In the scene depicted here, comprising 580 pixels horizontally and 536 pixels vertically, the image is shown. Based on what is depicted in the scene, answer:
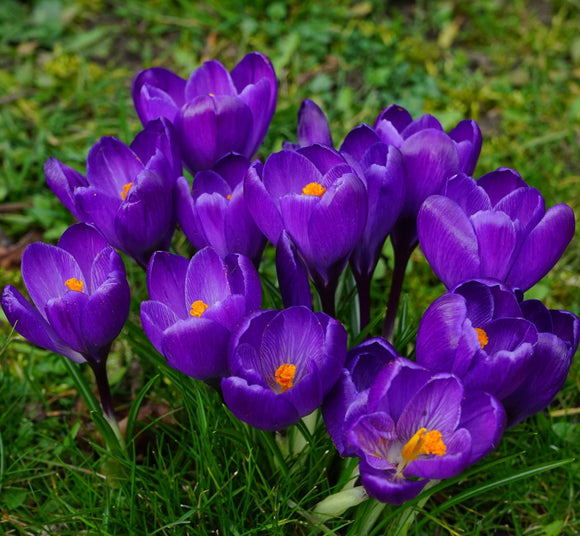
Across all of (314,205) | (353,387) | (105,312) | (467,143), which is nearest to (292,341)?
(353,387)

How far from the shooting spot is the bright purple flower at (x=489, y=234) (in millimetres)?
1354

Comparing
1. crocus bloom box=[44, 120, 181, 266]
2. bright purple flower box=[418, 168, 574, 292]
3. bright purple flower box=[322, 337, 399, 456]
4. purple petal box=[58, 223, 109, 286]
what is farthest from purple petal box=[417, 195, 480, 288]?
purple petal box=[58, 223, 109, 286]

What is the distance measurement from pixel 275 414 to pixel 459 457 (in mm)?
319

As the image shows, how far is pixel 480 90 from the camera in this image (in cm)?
347

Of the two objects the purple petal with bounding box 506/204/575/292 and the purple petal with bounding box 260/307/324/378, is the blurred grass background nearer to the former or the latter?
the purple petal with bounding box 260/307/324/378

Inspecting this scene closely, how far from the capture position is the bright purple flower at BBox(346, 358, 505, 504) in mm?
1167

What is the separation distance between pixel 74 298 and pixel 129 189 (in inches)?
11.3

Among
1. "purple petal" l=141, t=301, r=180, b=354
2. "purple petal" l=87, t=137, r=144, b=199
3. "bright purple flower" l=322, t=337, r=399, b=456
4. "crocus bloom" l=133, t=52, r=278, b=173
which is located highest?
"crocus bloom" l=133, t=52, r=278, b=173

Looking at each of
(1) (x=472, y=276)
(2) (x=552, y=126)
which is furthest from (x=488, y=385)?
(2) (x=552, y=126)

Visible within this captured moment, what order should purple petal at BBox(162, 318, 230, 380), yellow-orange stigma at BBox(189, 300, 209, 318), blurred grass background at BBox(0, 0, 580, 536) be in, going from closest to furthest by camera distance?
purple petal at BBox(162, 318, 230, 380), yellow-orange stigma at BBox(189, 300, 209, 318), blurred grass background at BBox(0, 0, 580, 536)

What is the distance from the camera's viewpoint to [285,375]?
130 cm

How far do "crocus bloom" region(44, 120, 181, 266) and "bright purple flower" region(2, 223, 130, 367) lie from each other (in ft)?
0.20

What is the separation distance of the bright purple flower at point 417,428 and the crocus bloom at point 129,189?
608mm

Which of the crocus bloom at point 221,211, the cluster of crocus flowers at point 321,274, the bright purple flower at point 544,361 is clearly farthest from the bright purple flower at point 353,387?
the crocus bloom at point 221,211
